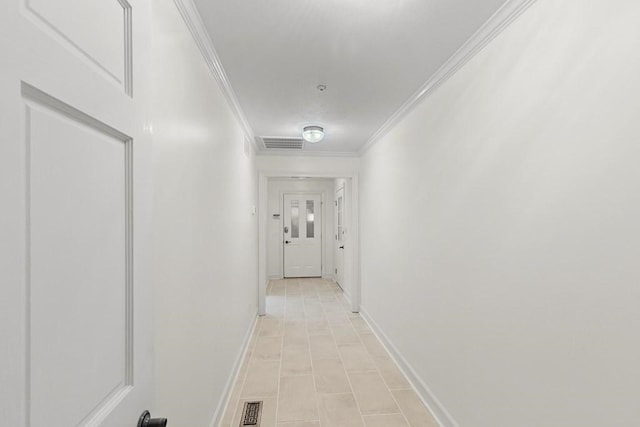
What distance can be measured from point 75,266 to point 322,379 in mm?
2505

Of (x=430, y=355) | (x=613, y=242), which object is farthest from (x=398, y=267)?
(x=613, y=242)

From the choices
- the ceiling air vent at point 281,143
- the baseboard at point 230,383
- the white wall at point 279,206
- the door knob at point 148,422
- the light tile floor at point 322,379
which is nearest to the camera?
the door knob at point 148,422

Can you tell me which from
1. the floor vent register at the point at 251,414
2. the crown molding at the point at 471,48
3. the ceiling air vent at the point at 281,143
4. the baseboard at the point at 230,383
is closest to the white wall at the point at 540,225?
the crown molding at the point at 471,48

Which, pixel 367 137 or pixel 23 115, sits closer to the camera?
pixel 23 115

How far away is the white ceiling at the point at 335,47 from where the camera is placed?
4.87ft

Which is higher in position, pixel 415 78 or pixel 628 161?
pixel 415 78

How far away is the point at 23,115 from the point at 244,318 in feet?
10.1

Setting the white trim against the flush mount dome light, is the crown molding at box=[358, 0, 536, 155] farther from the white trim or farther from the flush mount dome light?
the white trim

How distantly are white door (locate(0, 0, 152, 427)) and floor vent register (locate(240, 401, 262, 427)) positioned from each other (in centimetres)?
155

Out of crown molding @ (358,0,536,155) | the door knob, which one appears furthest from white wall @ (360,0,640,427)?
the door knob

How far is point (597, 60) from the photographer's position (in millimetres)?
1088

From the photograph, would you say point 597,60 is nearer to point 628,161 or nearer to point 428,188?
point 628,161

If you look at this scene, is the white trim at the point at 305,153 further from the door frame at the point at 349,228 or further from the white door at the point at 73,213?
the white door at the point at 73,213

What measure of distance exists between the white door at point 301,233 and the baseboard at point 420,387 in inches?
136
